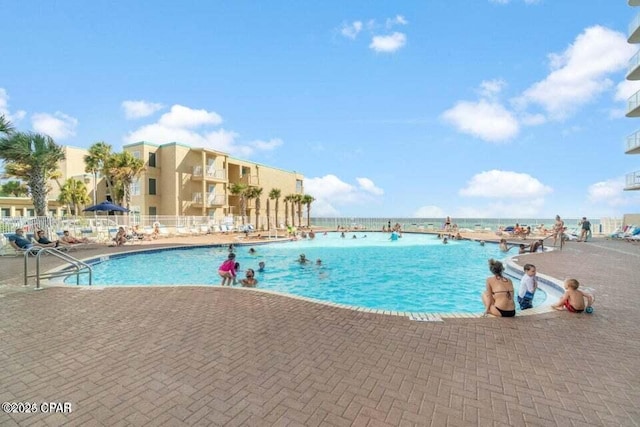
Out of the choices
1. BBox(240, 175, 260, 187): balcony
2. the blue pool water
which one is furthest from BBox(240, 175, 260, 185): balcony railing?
the blue pool water

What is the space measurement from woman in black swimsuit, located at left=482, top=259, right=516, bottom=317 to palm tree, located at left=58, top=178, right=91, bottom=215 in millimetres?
35543

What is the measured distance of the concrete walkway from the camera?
8.75 ft

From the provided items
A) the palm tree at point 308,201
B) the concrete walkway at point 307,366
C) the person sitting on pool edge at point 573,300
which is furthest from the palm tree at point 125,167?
the person sitting on pool edge at point 573,300

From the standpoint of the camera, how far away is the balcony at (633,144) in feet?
76.4

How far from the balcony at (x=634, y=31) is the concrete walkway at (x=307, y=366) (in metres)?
27.1

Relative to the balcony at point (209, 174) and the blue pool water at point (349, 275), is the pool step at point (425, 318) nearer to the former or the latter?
the blue pool water at point (349, 275)

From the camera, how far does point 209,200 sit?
103 ft

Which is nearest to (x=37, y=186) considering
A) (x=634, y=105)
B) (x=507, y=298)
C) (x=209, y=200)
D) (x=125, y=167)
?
(x=125, y=167)

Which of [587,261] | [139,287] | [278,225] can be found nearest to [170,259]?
[139,287]

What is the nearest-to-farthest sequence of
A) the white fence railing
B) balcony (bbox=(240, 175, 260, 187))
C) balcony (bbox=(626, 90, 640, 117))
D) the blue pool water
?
the blue pool water
the white fence railing
balcony (bbox=(626, 90, 640, 117))
balcony (bbox=(240, 175, 260, 187))

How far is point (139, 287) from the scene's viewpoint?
7.24 m

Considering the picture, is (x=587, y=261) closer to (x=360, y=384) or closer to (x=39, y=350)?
(x=360, y=384)

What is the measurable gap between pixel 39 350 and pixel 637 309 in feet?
31.0

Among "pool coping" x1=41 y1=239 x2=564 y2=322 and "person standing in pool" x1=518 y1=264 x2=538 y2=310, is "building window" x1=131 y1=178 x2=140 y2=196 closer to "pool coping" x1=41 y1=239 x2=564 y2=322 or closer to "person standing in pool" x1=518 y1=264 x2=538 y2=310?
"pool coping" x1=41 y1=239 x2=564 y2=322
